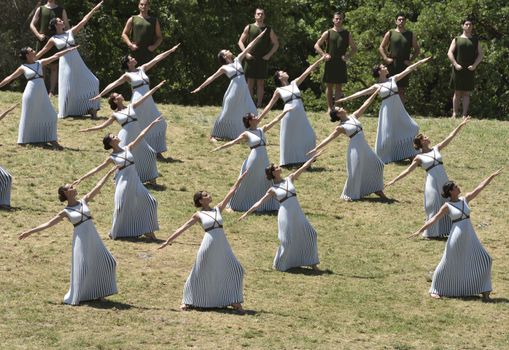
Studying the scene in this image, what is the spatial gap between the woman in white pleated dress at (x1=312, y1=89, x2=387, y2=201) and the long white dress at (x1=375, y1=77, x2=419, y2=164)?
1.58 m

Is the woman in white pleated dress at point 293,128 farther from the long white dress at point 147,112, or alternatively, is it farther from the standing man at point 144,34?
the standing man at point 144,34

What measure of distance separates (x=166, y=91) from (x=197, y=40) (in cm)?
185

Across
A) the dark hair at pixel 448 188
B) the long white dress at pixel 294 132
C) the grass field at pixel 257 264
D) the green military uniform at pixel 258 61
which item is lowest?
the grass field at pixel 257 264

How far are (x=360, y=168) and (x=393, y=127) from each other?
2187mm

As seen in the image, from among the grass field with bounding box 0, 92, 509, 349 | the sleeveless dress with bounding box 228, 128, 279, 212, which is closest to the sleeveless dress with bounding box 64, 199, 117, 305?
the grass field with bounding box 0, 92, 509, 349

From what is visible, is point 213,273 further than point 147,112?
No

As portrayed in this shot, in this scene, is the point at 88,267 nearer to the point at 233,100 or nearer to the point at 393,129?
the point at 233,100

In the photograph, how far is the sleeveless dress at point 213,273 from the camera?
2486 cm

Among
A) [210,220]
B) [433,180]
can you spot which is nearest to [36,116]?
[433,180]

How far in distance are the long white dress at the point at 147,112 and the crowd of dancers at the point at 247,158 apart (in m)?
0.02

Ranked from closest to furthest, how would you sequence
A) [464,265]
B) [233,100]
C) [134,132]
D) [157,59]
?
[464,265] < [134,132] < [157,59] < [233,100]

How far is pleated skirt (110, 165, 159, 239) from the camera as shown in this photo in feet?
93.1

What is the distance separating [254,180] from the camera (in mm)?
30422

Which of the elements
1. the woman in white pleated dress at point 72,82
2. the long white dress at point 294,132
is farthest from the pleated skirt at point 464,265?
the woman in white pleated dress at point 72,82
